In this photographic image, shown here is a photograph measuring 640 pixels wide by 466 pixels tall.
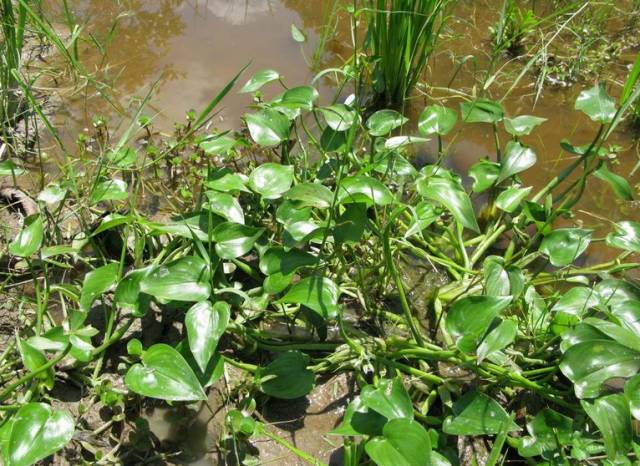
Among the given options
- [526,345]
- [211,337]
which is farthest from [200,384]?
[526,345]

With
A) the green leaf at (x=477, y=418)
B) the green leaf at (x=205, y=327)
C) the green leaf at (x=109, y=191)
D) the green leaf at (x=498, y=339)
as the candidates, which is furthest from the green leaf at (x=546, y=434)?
the green leaf at (x=109, y=191)

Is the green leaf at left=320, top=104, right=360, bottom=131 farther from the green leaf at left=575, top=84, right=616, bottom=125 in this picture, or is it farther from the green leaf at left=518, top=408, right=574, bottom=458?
the green leaf at left=518, top=408, right=574, bottom=458

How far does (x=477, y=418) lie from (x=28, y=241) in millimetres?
1082

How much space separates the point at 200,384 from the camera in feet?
4.27

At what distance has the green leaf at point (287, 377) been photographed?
1.47 metres

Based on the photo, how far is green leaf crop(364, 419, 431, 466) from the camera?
1.21m

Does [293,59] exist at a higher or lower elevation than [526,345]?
higher

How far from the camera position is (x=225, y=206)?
63.0 inches

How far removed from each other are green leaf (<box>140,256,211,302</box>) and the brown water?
95cm

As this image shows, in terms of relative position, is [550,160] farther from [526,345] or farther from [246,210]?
[246,210]

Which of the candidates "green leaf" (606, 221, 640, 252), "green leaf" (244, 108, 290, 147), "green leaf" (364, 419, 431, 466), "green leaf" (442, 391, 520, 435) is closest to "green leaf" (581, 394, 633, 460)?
"green leaf" (442, 391, 520, 435)

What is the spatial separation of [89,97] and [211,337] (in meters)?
1.39

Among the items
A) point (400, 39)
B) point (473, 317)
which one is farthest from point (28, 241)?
point (400, 39)

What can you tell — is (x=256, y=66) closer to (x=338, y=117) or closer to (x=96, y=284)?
(x=338, y=117)
